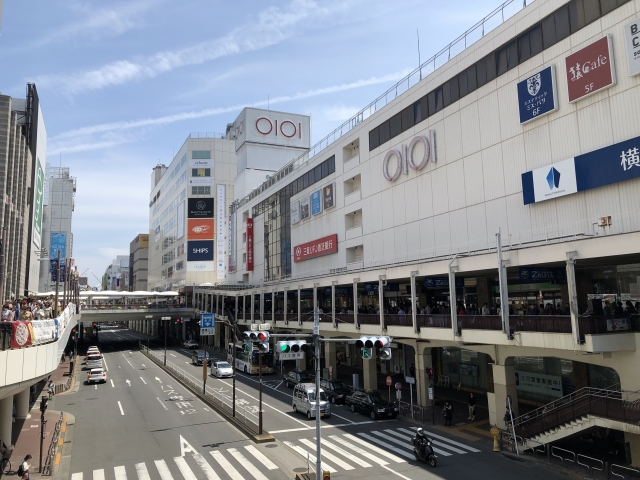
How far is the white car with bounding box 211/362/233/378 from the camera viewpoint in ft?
165

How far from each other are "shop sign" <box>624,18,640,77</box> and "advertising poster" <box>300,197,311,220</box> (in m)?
38.1

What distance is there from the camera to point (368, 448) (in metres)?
25.3

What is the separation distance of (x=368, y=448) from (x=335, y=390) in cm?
1230

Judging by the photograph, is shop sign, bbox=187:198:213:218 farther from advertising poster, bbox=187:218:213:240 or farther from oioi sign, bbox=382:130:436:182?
oioi sign, bbox=382:130:436:182

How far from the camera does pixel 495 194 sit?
31.5m

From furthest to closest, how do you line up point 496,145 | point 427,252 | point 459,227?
1. point 427,252
2. point 459,227
3. point 496,145

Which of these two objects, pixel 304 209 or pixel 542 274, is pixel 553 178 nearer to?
pixel 542 274

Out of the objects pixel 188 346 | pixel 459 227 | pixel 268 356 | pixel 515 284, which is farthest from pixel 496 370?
pixel 188 346

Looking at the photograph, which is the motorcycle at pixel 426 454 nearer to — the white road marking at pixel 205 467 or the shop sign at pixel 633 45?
the white road marking at pixel 205 467

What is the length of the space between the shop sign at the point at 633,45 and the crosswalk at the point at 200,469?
989 inches

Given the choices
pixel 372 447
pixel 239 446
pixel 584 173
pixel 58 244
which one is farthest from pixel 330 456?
pixel 58 244

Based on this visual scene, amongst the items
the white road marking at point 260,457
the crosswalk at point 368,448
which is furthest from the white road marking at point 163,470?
the crosswalk at point 368,448

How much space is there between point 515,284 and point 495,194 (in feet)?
21.2

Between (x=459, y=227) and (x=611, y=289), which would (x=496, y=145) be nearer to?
(x=459, y=227)
